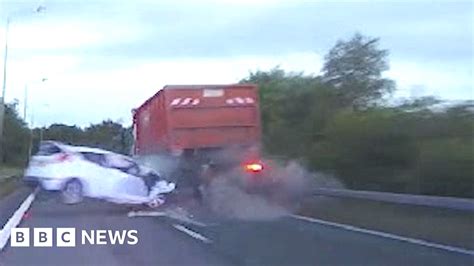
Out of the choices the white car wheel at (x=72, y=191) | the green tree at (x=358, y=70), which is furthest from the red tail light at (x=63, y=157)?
the green tree at (x=358, y=70)

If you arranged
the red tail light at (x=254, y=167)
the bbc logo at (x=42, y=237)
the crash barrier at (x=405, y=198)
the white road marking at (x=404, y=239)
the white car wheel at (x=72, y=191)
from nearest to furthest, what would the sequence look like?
the bbc logo at (x=42, y=237) < the white car wheel at (x=72, y=191) < the red tail light at (x=254, y=167) < the crash barrier at (x=405, y=198) < the white road marking at (x=404, y=239)

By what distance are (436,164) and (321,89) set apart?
3560mm

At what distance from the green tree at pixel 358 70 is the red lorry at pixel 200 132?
1.83 ft

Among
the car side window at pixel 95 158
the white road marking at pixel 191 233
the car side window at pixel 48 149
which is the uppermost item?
the car side window at pixel 48 149

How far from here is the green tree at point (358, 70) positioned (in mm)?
5668

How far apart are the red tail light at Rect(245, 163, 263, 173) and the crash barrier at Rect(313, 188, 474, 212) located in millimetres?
742

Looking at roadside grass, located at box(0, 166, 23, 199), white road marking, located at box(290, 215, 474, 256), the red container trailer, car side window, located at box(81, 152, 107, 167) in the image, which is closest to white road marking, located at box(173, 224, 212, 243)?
the red container trailer

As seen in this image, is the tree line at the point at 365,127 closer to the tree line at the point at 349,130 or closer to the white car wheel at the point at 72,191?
the tree line at the point at 349,130

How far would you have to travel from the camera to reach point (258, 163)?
20.3 feet

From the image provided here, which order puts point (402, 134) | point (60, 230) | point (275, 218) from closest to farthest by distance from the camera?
1. point (60, 230)
2. point (275, 218)
3. point (402, 134)

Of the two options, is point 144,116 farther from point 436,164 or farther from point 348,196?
point 436,164

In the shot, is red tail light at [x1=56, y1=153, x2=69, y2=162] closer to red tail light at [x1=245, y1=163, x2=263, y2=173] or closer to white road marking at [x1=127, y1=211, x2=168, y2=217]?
white road marking at [x1=127, y1=211, x2=168, y2=217]

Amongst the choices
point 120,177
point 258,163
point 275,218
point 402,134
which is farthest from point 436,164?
point 120,177

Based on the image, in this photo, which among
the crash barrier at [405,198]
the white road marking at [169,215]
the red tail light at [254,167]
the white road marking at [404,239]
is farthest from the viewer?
the white road marking at [404,239]
